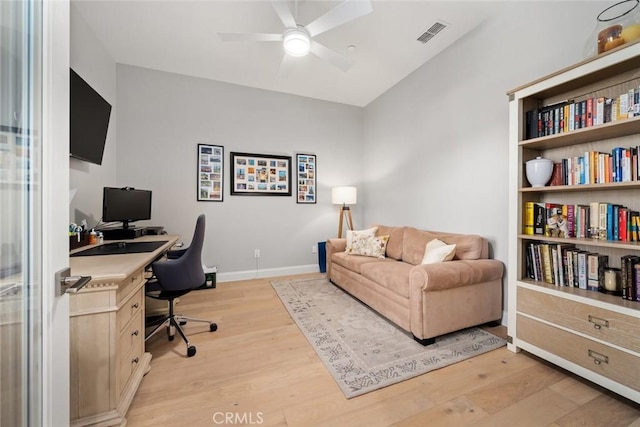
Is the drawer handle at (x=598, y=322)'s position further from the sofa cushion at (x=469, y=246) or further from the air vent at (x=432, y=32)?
the air vent at (x=432, y=32)

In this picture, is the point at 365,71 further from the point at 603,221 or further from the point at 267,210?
the point at 603,221

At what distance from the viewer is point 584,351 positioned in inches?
59.5

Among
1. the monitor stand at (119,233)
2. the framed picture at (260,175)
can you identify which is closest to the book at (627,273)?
the framed picture at (260,175)

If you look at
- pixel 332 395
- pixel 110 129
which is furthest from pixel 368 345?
pixel 110 129

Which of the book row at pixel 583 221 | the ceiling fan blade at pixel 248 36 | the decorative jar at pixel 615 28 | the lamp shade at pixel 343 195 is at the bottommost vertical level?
the book row at pixel 583 221

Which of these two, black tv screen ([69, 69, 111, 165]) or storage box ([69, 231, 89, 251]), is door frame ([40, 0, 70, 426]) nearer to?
storage box ([69, 231, 89, 251])

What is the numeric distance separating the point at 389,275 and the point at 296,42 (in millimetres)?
2220

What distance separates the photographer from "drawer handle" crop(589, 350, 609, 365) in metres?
1.43

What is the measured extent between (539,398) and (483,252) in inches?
47.1

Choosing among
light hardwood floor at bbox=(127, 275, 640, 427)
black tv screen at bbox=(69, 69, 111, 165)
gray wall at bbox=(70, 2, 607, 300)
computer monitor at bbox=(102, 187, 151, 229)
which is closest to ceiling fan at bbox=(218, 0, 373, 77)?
black tv screen at bbox=(69, 69, 111, 165)

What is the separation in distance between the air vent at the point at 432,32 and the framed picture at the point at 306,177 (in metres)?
2.11

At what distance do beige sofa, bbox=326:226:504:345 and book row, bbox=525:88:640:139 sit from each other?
3.41 ft

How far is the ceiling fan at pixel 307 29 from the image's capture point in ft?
5.82

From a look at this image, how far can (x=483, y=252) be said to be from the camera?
2361 millimetres
